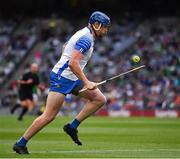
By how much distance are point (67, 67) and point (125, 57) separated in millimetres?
30656

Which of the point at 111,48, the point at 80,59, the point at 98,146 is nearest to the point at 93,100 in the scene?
the point at 98,146

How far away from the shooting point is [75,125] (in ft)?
52.2

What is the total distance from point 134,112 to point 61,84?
26125 mm

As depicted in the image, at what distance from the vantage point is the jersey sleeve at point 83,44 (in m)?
14.4

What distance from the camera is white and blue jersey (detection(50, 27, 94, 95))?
14.6 m

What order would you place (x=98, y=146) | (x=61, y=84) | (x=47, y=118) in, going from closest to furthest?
1. (x=47, y=118)
2. (x=61, y=84)
3. (x=98, y=146)

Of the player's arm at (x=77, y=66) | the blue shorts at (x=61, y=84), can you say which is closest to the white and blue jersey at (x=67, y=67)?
the blue shorts at (x=61, y=84)

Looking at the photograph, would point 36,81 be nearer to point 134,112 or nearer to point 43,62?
point 134,112

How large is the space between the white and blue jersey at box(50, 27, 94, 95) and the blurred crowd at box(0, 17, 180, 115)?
73.3 ft

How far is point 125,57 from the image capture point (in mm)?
45375

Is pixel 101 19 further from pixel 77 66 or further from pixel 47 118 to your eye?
pixel 47 118

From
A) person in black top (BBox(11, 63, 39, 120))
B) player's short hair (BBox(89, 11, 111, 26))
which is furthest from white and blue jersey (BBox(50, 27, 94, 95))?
person in black top (BBox(11, 63, 39, 120))

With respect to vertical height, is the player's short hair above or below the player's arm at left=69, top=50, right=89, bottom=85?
above

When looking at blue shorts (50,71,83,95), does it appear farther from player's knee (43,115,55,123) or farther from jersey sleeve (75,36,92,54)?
jersey sleeve (75,36,92,54)
